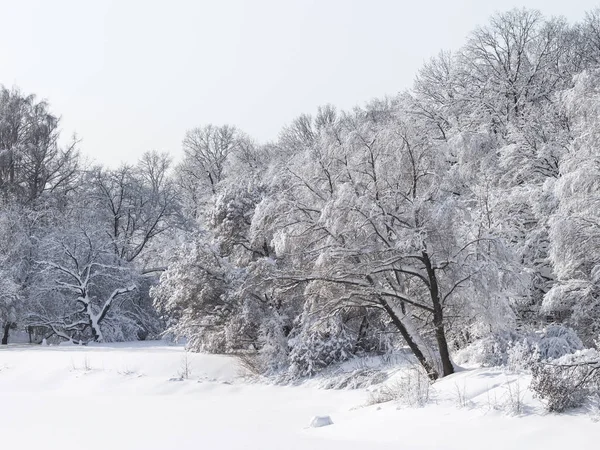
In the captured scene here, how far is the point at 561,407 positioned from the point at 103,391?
1257cm

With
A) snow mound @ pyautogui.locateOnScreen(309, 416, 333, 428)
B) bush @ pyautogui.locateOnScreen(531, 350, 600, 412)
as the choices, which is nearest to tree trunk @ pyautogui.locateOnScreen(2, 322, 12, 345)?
snow mound @ pyautogui.locateOnScreen(309, 416, 333, 428)

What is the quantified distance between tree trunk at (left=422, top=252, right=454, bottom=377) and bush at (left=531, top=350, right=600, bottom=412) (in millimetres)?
4515

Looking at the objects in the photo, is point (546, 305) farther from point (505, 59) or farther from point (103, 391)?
point (505, 59)

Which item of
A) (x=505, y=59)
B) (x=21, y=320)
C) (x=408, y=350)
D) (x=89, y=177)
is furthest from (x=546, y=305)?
(x=89, y=177)

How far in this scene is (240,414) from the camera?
12.2 meters

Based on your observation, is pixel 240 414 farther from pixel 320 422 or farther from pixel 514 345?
pixel 514 345

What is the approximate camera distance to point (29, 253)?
28.1m

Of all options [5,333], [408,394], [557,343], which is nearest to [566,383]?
[408,394]

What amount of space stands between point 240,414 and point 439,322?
4742 millimetres

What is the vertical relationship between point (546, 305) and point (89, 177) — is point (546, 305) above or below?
below

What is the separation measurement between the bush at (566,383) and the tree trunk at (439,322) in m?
4.51

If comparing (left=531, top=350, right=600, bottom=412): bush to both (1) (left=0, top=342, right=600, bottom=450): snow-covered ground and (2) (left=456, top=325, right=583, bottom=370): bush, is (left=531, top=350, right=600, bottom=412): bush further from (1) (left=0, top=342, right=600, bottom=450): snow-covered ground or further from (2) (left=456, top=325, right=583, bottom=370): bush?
(2) (left=456, top=325, right=583, bottom=370): bush

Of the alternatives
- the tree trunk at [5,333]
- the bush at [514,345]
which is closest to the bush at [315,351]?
the bush at [514,345]

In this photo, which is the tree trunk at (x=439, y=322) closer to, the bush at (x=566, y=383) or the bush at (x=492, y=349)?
the bush at (x=492, y=349)
